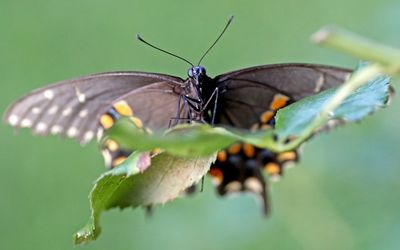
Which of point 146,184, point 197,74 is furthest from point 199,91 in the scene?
point 146,184

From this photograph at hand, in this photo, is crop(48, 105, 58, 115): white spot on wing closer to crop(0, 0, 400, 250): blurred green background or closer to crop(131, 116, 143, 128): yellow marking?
crop(131, 116, 143, 128): yellow marking

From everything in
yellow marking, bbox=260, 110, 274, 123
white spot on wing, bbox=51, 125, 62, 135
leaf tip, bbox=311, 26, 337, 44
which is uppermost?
white spot on wing, bbox=51, 125, 62, 135

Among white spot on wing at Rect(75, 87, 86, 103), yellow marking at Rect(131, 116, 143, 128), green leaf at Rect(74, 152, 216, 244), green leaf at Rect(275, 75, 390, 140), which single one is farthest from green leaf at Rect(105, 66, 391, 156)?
white spot on wing at Rect(75, 87, 86, 103)

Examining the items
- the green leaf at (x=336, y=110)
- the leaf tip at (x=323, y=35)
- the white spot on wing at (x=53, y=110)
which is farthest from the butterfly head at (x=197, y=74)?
the leaf tip at (x=323, y=35)

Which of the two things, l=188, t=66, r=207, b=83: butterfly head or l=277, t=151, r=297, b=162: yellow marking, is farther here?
l=277, t=151, r=297, b=162: yellow marking

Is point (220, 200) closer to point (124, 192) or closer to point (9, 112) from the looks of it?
point (9, 112)

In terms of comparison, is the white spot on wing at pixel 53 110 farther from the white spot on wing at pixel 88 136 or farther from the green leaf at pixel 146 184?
the green leaf at pixel 146 184

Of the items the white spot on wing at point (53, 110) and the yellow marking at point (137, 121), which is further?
the white spot on wing at point (53, 110)
